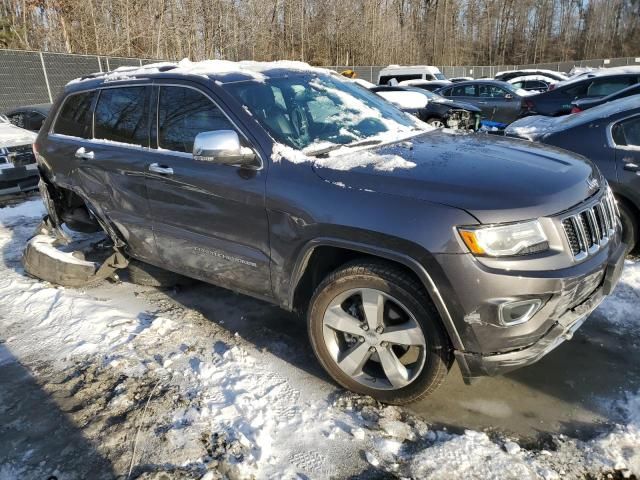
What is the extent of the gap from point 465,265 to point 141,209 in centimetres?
260

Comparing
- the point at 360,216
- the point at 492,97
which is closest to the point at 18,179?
the point at 360,216

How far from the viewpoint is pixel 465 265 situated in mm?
2340

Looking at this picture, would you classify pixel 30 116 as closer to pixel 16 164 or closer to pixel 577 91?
pixel 16 164

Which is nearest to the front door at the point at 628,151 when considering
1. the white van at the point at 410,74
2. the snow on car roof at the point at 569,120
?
the snow on car roof at the point at 569,120

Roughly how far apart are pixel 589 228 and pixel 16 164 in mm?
7824

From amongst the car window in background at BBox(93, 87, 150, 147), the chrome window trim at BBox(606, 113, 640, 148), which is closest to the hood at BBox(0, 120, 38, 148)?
the car window in background at BBox(93, 87, 150, 147)

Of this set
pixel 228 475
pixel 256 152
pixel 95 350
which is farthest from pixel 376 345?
pixel 95 350

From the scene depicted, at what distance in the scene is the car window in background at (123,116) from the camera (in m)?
3.78

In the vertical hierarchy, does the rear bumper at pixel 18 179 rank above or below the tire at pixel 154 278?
above

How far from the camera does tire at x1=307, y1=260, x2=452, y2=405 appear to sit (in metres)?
2.56

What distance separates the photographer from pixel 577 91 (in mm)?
10922

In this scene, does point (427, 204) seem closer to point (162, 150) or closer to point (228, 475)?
point (228, 475)

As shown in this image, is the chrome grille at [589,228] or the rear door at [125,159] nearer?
the chrome grille at [589,228]

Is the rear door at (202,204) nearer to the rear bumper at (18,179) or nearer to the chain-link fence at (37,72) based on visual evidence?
the rear bumper at (18,179)
